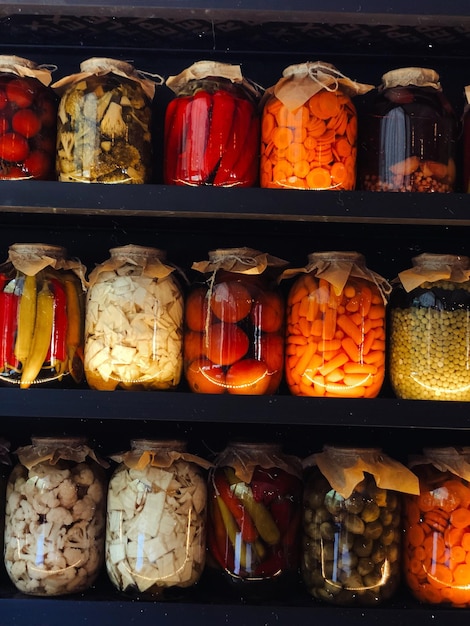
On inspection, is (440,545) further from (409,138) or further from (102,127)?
(102,127)

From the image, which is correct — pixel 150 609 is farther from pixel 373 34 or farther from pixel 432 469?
pixel 373 34

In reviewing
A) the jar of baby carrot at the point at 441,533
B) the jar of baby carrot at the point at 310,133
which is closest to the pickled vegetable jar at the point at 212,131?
the jar of baby carrot at the point at 310,133

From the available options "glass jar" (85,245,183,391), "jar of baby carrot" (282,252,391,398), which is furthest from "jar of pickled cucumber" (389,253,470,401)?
"glass jar" (85,245,183,391)

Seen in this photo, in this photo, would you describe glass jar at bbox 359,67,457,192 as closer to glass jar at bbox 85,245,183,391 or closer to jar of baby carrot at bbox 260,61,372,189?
jar of baby carrot at bbox 260,61,372,189

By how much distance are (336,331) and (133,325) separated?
32cm

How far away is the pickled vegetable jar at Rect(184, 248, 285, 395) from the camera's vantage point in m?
1.16

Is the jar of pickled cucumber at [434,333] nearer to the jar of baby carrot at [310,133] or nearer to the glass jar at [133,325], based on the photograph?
the jar of baby carrot at [310,133]

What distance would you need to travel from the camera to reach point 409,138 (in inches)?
46.0

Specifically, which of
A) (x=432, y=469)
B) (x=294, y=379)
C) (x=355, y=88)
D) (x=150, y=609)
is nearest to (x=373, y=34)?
(x=355, y=88)

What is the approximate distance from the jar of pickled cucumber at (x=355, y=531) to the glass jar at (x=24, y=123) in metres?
0.67

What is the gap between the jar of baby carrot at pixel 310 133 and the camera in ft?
3.74

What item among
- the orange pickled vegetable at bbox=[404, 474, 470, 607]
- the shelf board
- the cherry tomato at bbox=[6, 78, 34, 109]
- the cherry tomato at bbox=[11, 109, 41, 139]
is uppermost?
the cherry tomato at bbox=[6, 78, 34, 109]

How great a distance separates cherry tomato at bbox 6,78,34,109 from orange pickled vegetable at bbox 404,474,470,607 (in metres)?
0.90

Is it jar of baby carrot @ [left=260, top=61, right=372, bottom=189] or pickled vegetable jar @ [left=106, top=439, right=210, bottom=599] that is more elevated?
jar of baby carrot @ [left=260, top=61, right=372, bottom=189]
